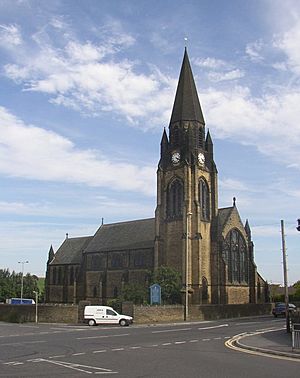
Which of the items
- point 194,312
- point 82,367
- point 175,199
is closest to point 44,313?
point 194,312

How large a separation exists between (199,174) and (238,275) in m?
14.7

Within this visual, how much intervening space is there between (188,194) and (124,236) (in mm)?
18151

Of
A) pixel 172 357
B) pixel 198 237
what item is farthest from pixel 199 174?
pixel 172 357

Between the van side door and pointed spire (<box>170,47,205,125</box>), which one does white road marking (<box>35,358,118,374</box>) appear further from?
pointed spire (<box>170,47,205,125</box>)

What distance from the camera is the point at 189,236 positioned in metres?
61.8

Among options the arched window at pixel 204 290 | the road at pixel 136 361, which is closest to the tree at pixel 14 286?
the arched window at pixel 204 290

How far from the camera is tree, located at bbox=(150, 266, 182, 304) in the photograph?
5444 cm

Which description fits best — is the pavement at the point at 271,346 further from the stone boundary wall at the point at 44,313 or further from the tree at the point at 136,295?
the tree at the point at 136,295

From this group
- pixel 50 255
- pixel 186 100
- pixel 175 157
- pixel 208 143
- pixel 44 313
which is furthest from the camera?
pixel 50 255

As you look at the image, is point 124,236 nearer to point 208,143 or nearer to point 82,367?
point 208,143

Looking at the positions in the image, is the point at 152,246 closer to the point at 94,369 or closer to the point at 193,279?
the point at 193,279

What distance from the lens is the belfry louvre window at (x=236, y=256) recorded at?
64250mm

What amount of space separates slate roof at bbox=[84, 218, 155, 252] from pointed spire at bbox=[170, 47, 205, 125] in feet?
57.1

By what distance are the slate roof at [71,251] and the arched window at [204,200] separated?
93.2ft
